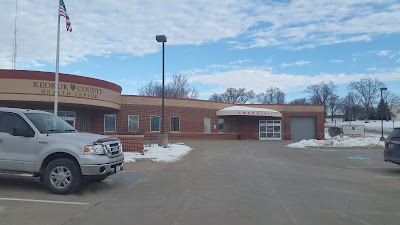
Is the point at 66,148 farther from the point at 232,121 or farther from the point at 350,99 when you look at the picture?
the point at 350,99

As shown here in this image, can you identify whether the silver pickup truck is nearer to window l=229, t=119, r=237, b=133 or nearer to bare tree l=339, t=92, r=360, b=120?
window l=229, t=119, r=237, b=133

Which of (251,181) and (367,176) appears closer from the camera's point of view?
(251,181)

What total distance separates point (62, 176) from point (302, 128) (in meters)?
41.6

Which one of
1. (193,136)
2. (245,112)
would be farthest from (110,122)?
(245,112)

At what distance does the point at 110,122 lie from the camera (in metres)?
37.4

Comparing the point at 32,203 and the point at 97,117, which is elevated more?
the point at 97,117

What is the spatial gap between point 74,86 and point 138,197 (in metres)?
21.5

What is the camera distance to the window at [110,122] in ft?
122

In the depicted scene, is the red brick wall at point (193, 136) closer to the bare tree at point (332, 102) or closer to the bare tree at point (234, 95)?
the bare tree at point (234, 95)

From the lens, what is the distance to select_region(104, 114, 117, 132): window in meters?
37.1

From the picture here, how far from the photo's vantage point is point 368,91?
Result: 126 metres

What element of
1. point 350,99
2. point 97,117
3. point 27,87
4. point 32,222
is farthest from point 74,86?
point 350,99

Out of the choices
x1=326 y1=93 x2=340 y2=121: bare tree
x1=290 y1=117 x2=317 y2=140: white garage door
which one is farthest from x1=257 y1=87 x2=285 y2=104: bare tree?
x1=290 y1=117 x2=317 y2=140: white garage door

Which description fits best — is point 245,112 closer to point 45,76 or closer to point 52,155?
point 45,76
